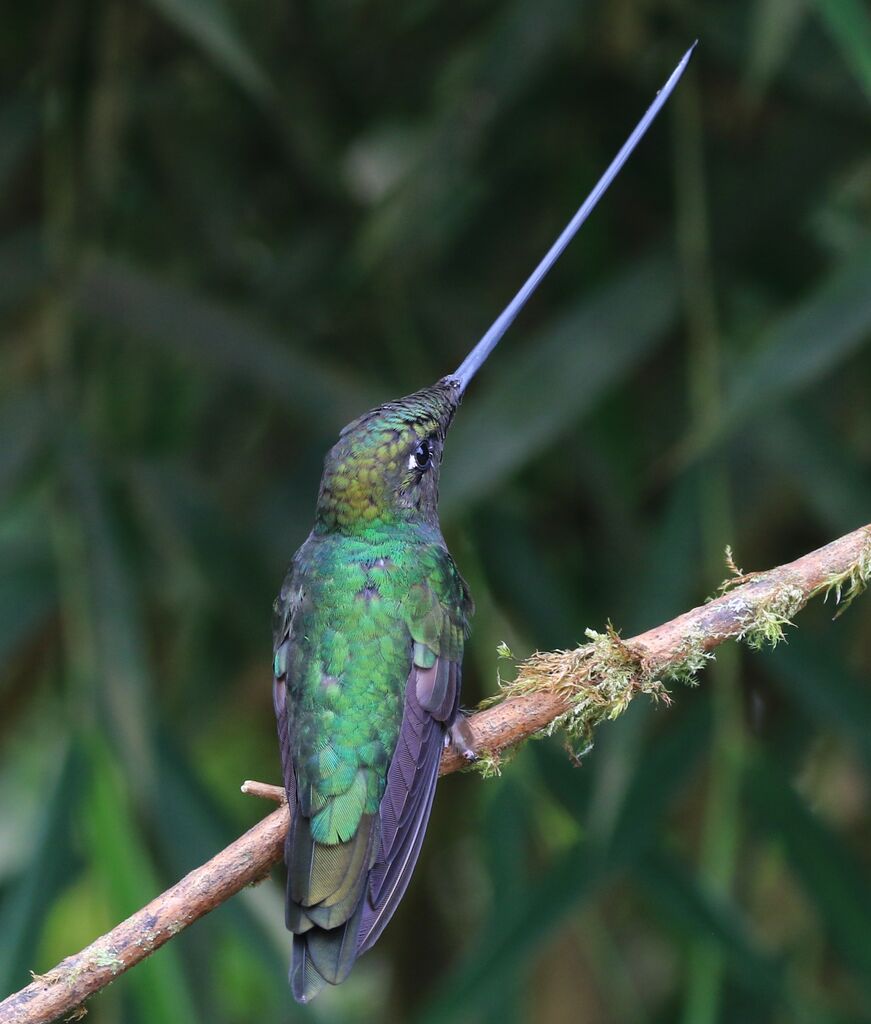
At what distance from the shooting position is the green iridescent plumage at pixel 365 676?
185cm

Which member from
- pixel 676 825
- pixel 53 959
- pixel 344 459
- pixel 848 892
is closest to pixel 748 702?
pixel 848 892

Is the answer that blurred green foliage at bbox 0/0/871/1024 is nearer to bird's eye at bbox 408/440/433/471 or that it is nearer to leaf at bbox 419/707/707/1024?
leaf at bbox 419/707/707/1024

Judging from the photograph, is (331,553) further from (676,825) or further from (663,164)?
(676,825)

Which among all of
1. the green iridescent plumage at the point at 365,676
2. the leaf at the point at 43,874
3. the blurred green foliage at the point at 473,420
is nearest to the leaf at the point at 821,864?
the blurred green foliage at the point at 473,420

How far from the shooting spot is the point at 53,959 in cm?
429

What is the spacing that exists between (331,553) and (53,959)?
2531 mm

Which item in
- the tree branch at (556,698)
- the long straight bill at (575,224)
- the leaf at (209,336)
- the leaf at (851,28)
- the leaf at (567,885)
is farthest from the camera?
the leaf at (209,336)

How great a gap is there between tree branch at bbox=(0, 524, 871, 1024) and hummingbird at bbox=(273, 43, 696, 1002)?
8 cm

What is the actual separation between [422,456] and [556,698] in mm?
636

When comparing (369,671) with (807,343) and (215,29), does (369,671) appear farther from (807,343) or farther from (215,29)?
(215,29)

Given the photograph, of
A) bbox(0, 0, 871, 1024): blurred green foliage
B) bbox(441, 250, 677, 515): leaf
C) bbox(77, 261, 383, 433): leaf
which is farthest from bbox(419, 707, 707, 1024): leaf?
bbox(77, 261, 383, 433): leaf

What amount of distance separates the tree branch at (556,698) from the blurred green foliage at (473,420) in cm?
102

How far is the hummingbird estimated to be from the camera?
6.07ft

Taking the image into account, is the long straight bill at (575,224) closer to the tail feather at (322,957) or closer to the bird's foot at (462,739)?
the bird's foot at (462,739)
